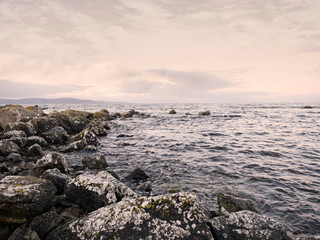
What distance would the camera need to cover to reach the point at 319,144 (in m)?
15.3

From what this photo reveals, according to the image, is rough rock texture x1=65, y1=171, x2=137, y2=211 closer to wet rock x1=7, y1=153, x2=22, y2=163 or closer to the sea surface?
the sea surface

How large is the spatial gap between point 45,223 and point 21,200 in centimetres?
88

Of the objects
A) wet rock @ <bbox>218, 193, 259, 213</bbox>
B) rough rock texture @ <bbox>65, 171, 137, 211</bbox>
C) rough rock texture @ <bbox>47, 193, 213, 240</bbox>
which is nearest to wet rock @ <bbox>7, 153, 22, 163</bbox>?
rough rock texture @ <bbox>65, 171, 137, 211</bbox>

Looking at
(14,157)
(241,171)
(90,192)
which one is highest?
(90,192)

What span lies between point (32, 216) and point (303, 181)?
10.2m

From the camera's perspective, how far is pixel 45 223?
4.07 meters

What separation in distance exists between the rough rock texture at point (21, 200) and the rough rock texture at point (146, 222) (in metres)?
1.18

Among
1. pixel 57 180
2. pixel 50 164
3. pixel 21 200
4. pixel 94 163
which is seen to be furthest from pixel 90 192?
pixel 94 163

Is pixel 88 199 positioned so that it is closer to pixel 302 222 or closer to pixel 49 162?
pixel 49 162

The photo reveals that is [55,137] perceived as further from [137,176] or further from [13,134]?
[137,176]

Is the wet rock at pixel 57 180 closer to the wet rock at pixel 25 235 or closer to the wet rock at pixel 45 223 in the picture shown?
the wet rock at pixel 45 223

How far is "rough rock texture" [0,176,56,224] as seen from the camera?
14.0ft

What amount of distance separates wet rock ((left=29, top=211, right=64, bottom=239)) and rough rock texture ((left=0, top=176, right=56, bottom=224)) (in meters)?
0.44

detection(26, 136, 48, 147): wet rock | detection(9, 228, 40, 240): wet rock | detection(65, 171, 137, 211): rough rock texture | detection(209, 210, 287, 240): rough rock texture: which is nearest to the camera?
detection(9, 228, 40, 240): wet rock
